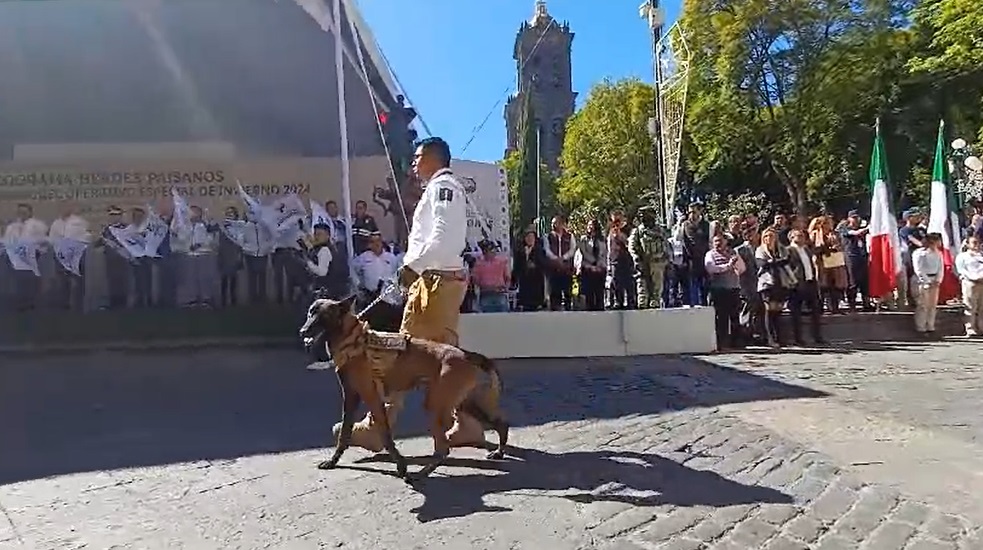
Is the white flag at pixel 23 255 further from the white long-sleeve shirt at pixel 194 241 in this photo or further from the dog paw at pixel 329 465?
the dog paw at pixel 329 465

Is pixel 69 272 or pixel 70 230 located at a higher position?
pixel 70 230

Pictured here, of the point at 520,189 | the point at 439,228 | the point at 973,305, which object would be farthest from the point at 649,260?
the point at 520,189

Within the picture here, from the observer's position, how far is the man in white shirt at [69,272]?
1342 centimetres

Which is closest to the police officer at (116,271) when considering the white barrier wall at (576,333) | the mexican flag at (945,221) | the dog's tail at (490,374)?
the white barrier wall at (576,333)

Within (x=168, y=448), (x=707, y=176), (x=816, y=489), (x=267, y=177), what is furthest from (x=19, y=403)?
(x=707, y=176)

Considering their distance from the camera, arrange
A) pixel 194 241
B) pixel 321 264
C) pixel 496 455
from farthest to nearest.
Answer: pixel 194 241 < pixel 321 264 < pixel 496 455

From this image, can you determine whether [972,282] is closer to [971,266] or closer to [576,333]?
[971,266]

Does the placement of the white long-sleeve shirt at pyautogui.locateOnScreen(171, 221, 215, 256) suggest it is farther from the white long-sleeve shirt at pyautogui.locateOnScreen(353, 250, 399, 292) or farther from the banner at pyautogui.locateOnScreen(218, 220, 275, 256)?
the white long-sleeve shirt at pyautogui.locateOnScreen(353, 250, 399, 292)

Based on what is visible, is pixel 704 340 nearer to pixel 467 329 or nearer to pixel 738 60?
pixel 467 329

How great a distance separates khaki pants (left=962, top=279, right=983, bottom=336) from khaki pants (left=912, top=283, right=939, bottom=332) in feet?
1.25

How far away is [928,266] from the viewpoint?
→ 14.1 metres

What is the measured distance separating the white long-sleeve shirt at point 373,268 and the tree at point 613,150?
112ft

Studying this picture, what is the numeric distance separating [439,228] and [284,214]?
30.0 feet

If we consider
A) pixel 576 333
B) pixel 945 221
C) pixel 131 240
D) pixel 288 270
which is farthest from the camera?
pixel 945 221
